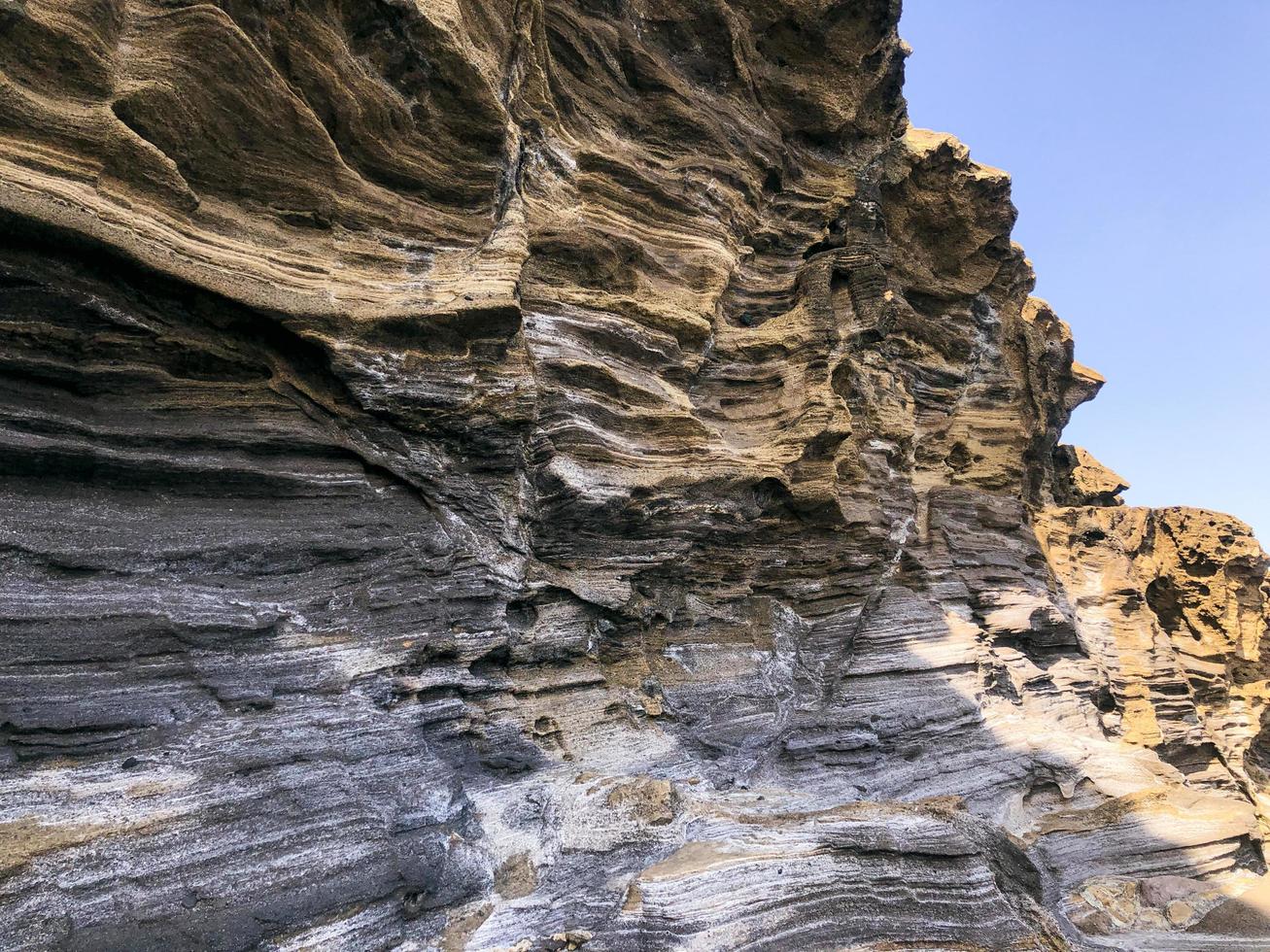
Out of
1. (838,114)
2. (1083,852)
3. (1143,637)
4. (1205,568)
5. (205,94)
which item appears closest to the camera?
(205,94)

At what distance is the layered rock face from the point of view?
6.75 m

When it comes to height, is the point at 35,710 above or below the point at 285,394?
below

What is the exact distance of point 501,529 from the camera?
9984 mm

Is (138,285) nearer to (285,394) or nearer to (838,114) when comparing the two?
(285,394)

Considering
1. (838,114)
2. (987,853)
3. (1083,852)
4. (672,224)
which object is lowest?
(1083,852)

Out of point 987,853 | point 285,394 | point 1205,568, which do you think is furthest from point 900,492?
point 1205,568

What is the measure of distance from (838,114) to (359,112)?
1061cm

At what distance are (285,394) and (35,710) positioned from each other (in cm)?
382

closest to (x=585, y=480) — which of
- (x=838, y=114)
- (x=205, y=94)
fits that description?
(x=205, y=94)

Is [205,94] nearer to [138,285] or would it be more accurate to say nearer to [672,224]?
[138,285]

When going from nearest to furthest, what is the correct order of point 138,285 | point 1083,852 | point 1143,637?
1. point 138,285
2. point 1083,852
3. point 1143,637

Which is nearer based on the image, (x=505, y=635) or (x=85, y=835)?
(x=85, y=835)

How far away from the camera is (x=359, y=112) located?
29.9 feet

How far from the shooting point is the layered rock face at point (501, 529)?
6.75m
